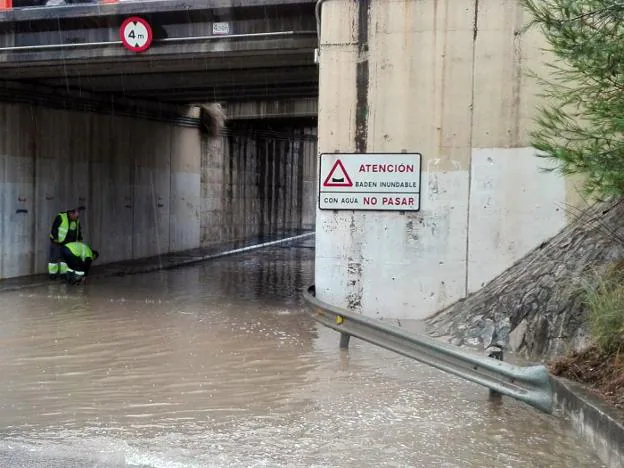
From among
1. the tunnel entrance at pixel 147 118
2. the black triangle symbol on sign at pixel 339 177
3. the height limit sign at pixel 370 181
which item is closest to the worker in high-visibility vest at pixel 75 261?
the tunnel entrance at pixel 147 118

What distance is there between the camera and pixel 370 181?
10.6 meters

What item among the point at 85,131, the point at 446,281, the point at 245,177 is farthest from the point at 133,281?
the point at 245,177

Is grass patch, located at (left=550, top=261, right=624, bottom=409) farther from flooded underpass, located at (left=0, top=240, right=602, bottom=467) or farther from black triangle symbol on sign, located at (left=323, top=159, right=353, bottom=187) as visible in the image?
black triangle symbol on sign, located at (left=323, top=159, right=353, bottom=187)

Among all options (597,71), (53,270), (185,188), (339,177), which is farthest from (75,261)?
(597,71)

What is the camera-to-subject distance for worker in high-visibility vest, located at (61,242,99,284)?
14773mm

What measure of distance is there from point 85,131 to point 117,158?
141 centimetres

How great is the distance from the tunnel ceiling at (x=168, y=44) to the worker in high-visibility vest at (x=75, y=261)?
3.61 m

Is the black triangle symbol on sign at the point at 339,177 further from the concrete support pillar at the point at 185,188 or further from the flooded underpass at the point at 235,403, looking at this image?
the concrete support pillar at the point at 185,188

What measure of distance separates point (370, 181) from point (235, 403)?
5.11 meters

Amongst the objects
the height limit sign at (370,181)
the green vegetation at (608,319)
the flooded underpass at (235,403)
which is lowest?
the flooded underpass at (235,403)

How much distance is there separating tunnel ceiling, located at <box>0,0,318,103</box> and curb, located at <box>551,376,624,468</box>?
7.81m

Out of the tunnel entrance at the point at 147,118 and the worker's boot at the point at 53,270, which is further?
the worker's boot at the point at 53,270

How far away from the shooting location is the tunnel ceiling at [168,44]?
1188 cm

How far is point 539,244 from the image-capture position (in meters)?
9.98
